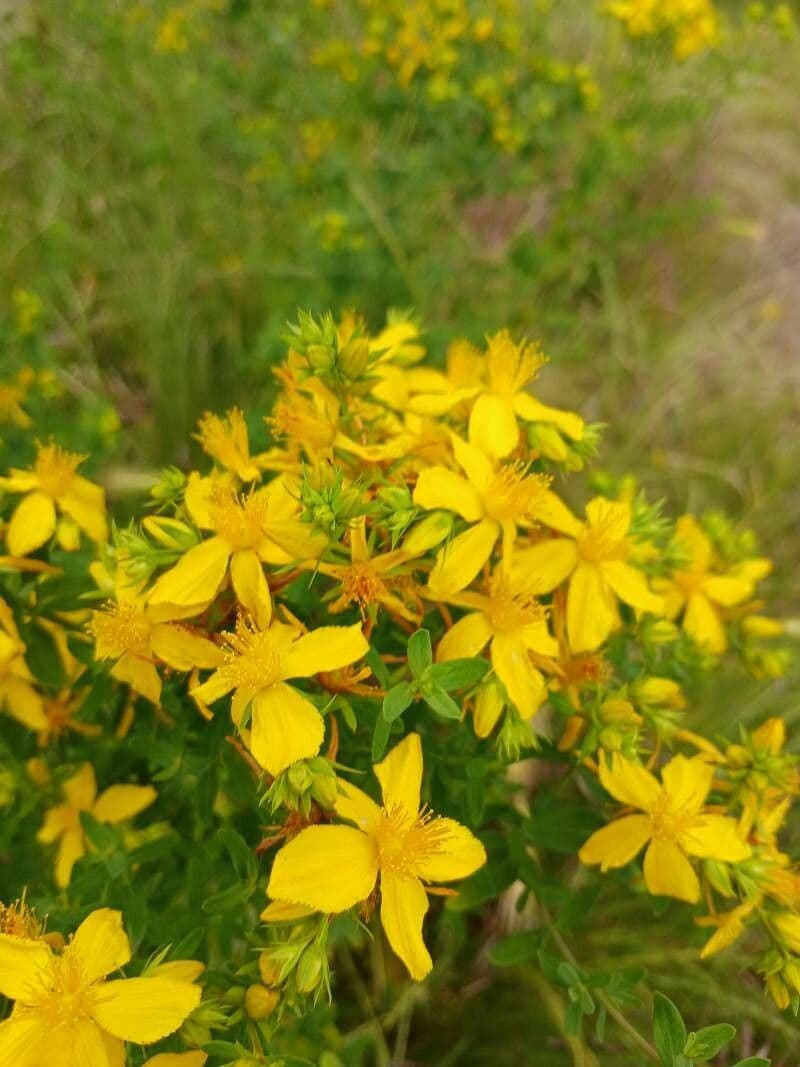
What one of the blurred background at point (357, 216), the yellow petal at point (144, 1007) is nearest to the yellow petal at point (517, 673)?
the yellow petal at point (144, 1007)

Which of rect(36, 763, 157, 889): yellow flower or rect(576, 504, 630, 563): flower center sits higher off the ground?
rect(576, 504, 630, 563): flower center

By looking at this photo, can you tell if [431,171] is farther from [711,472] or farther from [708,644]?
[708,644]

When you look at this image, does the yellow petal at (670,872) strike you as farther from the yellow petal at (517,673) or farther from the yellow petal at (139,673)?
the yellow petal at (139,673)

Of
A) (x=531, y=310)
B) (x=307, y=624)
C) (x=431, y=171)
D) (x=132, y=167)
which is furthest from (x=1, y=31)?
(x=307, y=624)

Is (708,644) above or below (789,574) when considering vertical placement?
above

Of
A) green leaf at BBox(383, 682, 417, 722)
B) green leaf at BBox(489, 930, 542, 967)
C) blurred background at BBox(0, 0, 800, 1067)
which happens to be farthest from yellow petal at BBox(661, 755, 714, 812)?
blurred background at BBox(0, 0, 800, 1067)

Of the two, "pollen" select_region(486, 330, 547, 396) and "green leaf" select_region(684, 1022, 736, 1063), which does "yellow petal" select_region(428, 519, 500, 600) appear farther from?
"green leaf" select_region(684, 1022, 736, 1063)
